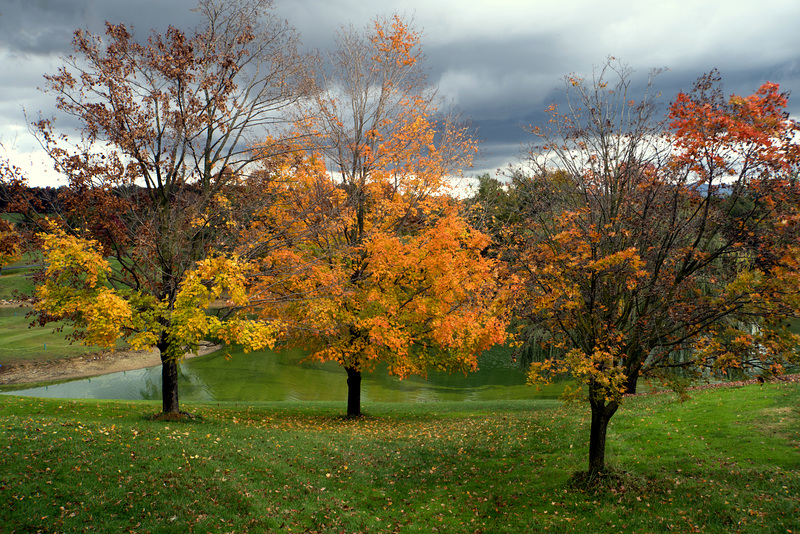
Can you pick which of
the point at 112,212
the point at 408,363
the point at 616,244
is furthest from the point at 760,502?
the point at 112,212

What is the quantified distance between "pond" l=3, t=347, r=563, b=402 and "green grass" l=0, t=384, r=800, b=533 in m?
14.1

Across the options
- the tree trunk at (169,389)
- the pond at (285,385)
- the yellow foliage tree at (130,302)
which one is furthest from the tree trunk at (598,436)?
the pond at (285,385)

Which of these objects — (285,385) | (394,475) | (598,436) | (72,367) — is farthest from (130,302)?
(72,367)

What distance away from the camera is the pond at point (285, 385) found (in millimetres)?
28641

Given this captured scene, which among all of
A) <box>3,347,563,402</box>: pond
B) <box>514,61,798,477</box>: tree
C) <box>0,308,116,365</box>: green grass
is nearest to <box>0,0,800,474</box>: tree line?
<box>514,61,798,477</box>: tree

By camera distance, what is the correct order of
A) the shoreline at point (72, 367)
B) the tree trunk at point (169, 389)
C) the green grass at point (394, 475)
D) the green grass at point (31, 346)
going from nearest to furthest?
the green grass at point (394, 475)
the tree trunk at point (169, 389)
the shoreline at point (72, 367)
the green grass at point (31, 346)

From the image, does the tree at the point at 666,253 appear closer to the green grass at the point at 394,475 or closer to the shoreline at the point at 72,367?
the green grass at the point at 394,475

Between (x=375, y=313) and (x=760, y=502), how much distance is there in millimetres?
10964

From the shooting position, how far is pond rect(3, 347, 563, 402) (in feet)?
94.0

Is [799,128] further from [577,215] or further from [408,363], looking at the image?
[408,363]

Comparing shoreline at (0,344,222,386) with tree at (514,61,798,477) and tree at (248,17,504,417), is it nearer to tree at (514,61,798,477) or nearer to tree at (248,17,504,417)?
tree at (248,17,504,417)

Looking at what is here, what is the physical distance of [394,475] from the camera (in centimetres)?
1118

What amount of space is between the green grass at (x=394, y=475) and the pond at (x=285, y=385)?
555 inches

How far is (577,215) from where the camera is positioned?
9.62m
